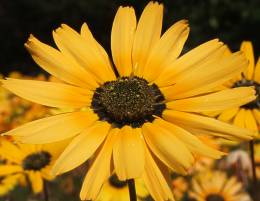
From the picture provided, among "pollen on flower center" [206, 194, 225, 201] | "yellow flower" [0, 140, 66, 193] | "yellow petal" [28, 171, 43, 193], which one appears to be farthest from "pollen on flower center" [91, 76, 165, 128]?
"pollen on flower center" [206, 194, 225, 201]

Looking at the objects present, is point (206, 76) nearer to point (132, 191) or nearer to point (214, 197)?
point (132, 191)

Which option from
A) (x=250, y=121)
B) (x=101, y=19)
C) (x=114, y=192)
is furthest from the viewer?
(x=101, y=19)

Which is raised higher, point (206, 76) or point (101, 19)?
point (101, 19)

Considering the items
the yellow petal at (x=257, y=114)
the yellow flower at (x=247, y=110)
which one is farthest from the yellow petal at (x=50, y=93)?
the yellow petal at (x=257, y=114)

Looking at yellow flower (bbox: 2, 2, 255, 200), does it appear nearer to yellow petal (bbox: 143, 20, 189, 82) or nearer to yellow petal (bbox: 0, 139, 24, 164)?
yellow petal (bbox: 143, 20, 189, 82)

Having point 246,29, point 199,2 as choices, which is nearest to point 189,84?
point 246,29

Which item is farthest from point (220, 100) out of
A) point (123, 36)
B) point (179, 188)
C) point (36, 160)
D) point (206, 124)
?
point (179, 188)
